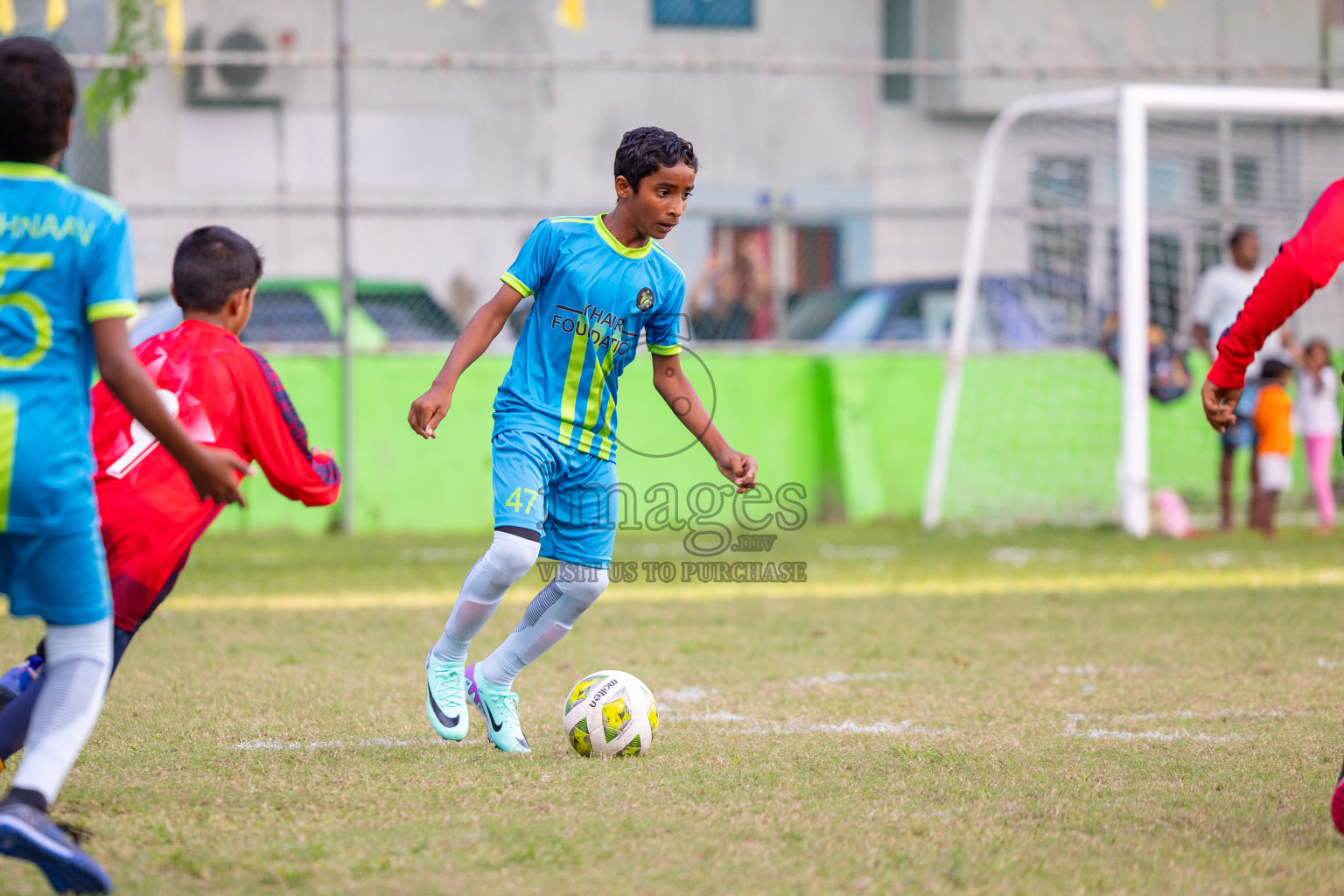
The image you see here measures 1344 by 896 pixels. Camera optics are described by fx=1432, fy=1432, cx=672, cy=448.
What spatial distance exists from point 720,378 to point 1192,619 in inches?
197

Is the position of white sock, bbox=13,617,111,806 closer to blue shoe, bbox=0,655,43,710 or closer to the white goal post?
blue shoe, bbox=0,655,43,710

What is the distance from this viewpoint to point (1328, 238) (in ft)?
10.5

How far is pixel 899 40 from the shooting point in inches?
753

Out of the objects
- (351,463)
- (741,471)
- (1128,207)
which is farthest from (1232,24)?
(741,471)

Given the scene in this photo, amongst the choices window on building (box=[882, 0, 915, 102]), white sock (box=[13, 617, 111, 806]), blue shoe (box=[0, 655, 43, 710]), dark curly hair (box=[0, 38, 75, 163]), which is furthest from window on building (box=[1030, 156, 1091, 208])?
white sock (box=[13, 617, 111, 806])

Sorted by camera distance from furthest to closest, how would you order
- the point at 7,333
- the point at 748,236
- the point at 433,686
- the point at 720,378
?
the point at 748,236 → the point at 720,378 → the point at 433,686 → the point at 7,333

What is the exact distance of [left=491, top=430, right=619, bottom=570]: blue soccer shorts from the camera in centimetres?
398

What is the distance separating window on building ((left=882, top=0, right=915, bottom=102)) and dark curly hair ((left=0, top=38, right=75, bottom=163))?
17.2 meters

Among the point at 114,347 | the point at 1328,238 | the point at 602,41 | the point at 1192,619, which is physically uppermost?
the point at 602,41

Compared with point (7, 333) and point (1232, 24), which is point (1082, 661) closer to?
point (7, 333)

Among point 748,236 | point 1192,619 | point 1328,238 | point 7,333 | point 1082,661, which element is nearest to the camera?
point 7,333

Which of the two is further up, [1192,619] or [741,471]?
[741,471]

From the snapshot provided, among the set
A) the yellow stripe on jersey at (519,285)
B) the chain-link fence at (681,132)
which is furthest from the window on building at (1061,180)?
the yellow stripe on jersey at (519,285)

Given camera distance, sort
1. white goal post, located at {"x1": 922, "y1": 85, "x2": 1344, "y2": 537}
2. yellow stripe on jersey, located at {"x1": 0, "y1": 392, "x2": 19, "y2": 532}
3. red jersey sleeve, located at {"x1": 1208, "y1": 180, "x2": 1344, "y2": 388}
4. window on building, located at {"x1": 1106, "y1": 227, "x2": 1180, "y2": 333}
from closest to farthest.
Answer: yellow stripe on jersey, located at {"x1": 0, "y1": 392, "x2": 19, "y2": 532} → red jersey sleeve, located at {"x1": 1208, "y1": 180, "x2": 1344, "y2": 388} → white goal post, located at {"x1": 922, "y1": 85, "x2": 1344, "y2": 537} → window on building, located at {"x1": 1106, "y1": 227, "x2": 1180, "y2": 333}
